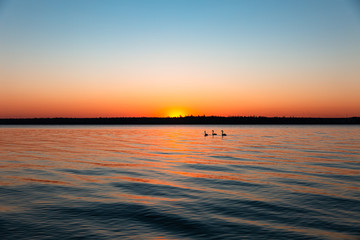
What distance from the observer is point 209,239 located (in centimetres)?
1052

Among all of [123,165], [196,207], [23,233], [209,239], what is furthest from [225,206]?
[123,165]

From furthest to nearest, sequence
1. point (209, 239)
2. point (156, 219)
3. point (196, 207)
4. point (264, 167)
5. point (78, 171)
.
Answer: point (264, 167) < point (78, 171) < point (196, 207) < point (156, 219) < point (209, 239)

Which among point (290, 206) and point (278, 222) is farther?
point (290, 206)

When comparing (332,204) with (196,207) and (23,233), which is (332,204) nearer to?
(196,207)

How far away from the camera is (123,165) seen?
2723 cm

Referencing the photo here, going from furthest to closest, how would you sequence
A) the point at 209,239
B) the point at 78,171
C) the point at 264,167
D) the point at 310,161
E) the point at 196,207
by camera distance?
the point at 310,161
the point at 264,167
the point at 78,171
the point at 196,207
the point at 209,239

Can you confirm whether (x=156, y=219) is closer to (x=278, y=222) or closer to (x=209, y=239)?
(x=209, y=239)

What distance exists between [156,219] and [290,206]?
6028 mm

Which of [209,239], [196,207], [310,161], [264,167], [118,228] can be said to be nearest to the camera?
[209,239]

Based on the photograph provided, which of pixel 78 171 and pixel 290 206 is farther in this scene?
pixel 78 171

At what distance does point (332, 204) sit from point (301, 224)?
3.50 m

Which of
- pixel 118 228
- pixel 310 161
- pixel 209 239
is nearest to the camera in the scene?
pixel 209 239

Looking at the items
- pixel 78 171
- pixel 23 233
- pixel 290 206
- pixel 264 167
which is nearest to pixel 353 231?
pixel 290 206

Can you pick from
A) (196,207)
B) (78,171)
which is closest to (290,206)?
(196,207)
